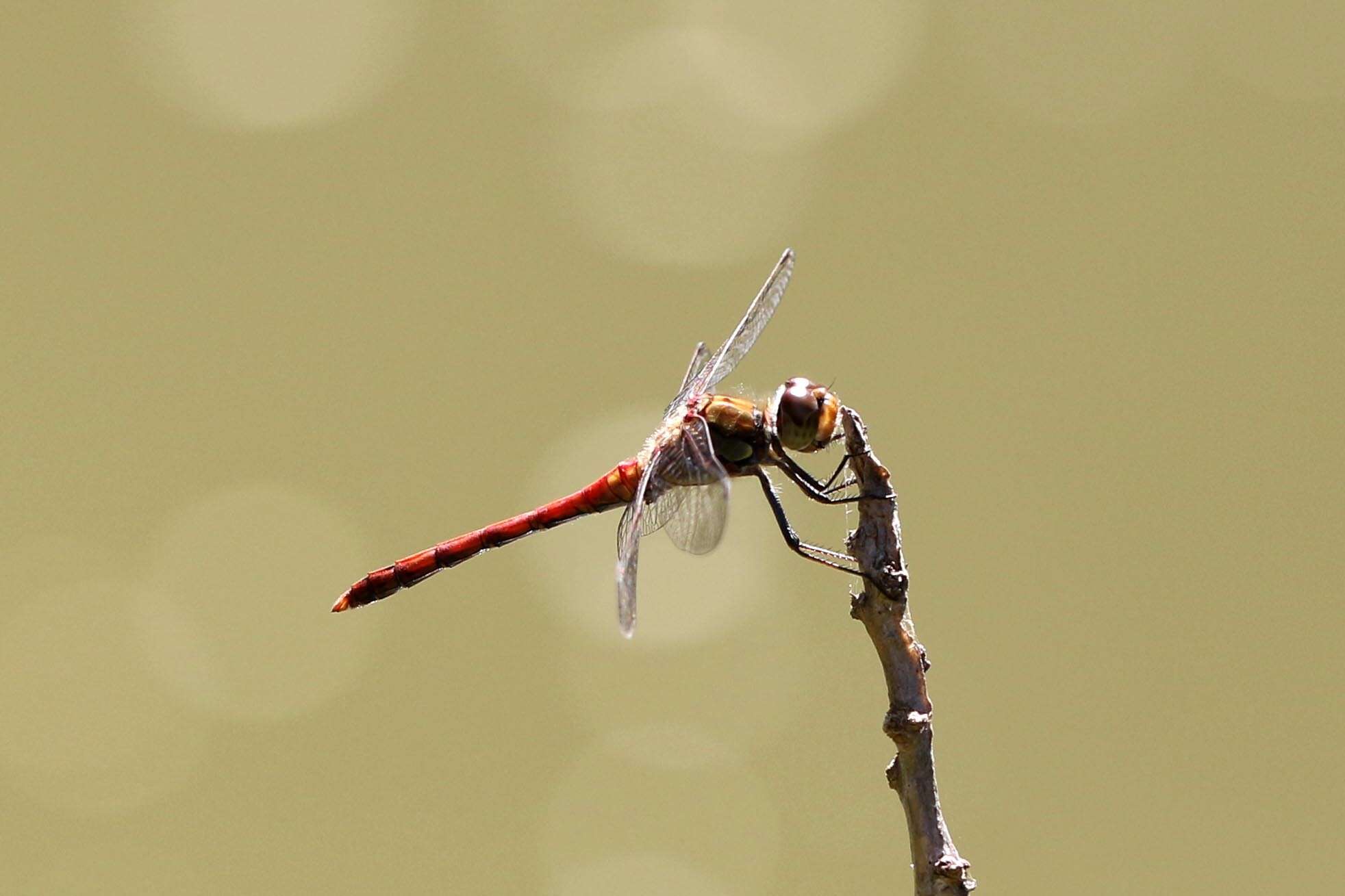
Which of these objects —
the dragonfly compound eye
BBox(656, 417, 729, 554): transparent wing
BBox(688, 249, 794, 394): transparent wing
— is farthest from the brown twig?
BBox(688, 249, 794, 394): transparent wing

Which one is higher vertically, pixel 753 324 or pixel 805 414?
pixel 753 324

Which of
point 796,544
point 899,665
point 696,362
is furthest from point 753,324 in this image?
point 899,665

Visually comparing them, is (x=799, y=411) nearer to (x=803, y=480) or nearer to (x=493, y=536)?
(x=803, y=480)

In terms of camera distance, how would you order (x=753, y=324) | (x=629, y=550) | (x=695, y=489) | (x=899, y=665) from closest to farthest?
(x=899, y=665) → (x=629, y=550) → (x=695, y=489) → (x=753, y=324)

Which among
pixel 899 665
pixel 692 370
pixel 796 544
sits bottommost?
pixel 899 665

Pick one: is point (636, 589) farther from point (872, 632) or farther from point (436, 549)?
point (436, 549)

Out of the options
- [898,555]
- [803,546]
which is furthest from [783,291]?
[898,555]

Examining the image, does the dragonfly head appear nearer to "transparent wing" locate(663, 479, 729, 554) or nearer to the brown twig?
"transparent wing" locate(663, 479, 729, 554)

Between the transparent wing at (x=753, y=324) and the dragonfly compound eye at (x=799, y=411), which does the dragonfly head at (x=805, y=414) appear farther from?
the transparent wing at (x=753, y=324)
